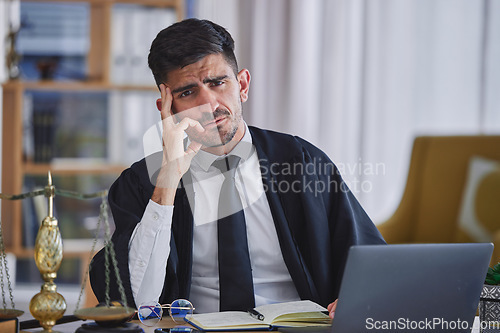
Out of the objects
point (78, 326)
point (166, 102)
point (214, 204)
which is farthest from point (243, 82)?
point (78, 326)

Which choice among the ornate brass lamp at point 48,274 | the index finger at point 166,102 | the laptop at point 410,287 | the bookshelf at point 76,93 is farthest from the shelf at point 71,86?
the laptop at point 410,287

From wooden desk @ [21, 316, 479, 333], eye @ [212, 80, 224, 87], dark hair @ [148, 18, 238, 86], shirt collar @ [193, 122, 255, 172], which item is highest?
dark hair @ [148, 18, 238, 86]

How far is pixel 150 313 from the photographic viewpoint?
1.32 m

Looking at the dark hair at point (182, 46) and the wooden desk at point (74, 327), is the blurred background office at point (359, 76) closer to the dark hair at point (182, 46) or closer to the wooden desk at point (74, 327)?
the dark hair at point (182, 46)

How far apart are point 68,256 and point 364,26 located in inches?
86.1

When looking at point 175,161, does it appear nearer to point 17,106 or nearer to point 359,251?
point 359,251

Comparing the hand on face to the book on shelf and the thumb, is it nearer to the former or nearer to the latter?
the thumb

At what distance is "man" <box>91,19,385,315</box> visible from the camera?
1576mm

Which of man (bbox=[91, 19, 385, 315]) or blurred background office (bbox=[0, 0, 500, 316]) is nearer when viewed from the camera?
man (bbox=[91, 19, 385, 315])

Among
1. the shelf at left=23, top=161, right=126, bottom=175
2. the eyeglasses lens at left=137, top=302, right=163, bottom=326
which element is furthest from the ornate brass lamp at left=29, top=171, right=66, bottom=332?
the shelf at left=23, top=161, right=126, bottom=175

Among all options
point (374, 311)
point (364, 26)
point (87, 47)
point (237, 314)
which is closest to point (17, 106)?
point (87, 47)

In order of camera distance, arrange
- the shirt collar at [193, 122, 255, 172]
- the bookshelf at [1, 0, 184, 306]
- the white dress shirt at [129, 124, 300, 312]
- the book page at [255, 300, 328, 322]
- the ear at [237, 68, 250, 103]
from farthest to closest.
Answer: the bookshelf at [1, 0, 184, 306] < the ear at [237, 68, 250, 103] < the shirt collar at [193, 122, 255, 172] < the white dress shirt at [129, 124, 300, 312] < the book page at [255, 300, 328, 322]

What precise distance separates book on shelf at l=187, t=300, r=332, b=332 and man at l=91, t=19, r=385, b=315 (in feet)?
0.86

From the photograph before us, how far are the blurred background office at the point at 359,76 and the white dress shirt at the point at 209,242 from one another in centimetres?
185
